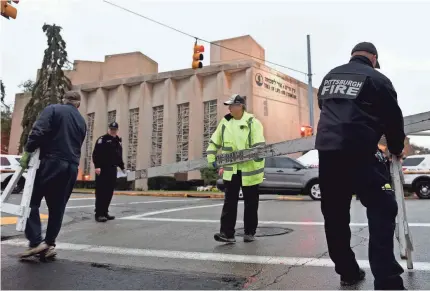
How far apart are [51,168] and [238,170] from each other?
7.20 ft

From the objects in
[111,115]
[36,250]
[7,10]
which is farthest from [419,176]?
[111,115]

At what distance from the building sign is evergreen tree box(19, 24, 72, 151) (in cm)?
1573

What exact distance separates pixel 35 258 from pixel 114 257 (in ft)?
2.71

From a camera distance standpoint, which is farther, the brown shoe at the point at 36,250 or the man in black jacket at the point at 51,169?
the man in black jacket at the point at 51,169

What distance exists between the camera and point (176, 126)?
83.8 feet

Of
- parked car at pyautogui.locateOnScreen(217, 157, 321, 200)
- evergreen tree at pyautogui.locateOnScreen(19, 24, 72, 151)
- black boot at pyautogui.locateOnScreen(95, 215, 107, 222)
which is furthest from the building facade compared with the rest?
black boot at pyautogui.locateOnScreen(95, 215, 107, 222)

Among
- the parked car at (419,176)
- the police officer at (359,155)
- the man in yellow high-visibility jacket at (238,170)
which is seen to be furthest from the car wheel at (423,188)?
the police officer at (359,155)

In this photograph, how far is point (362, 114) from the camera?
3047 mm

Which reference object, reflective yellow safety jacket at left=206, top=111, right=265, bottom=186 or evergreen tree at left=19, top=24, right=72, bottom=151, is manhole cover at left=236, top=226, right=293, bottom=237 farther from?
evergreen tree at left=19, top=24, right=72, bottom=151

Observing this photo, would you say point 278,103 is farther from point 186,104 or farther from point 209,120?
point 186,104

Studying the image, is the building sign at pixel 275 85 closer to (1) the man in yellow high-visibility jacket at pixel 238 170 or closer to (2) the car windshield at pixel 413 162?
(2) the car windshield at pixel 413 162

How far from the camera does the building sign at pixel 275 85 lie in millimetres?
24077

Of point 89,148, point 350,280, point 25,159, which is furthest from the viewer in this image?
point 89,148

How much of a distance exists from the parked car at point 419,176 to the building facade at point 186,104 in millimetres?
9904
